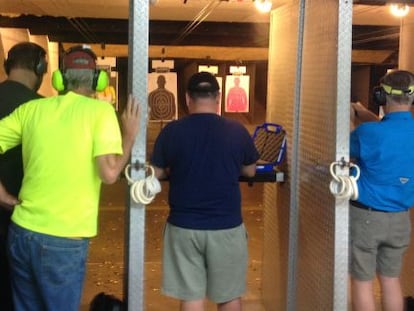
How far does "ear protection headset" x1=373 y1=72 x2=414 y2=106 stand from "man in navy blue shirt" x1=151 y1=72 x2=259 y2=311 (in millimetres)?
700

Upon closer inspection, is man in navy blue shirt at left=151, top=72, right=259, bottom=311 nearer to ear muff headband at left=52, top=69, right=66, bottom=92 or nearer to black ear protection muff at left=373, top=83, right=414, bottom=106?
ear muff headband at left=52, top=69, right=66, bottom=92

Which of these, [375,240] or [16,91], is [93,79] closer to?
[16,91]

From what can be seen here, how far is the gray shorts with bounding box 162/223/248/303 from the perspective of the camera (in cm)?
277

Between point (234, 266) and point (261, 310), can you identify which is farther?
point (261, 310)

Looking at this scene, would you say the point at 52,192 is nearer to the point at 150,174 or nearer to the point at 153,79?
the point at 150,174

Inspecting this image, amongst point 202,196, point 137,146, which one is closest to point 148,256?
point 202,196

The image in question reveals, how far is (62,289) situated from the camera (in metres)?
2.37

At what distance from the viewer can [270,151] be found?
348cm

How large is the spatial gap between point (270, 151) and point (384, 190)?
79 cm

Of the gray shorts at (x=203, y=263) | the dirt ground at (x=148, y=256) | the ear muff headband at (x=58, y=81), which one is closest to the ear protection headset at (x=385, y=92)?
the gray shorts at (x=203, y=263)

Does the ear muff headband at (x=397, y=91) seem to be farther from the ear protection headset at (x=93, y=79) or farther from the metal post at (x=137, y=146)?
the ear protection headset at (x=93, y=79)

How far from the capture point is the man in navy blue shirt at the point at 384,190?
2.85m

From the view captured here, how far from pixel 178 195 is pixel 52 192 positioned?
2.17 ft

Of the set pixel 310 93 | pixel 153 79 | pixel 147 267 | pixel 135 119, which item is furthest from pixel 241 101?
pixel 135 119
